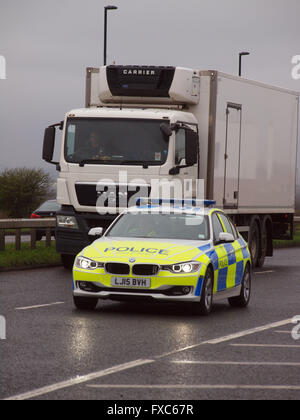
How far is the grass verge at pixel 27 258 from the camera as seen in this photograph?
2228 cm

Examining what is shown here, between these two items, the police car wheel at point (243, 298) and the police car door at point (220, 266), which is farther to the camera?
the police car wheel at point (243, 298)

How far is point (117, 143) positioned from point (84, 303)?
7.03 metres

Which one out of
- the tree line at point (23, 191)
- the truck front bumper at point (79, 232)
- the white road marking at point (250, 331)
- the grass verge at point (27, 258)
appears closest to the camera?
the white road marking at point (250, 331)

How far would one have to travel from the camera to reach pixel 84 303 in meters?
14.3

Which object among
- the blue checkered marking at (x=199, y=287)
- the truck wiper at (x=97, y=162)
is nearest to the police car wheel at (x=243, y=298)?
the blue checkered marking at (x=199, y=287)

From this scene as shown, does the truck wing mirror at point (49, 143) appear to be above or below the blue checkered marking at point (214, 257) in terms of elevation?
above

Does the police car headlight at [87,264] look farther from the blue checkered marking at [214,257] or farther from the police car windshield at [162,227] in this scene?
the blue checkered marking at [214,257]

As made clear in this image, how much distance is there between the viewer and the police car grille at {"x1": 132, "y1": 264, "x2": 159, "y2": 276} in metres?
13.7

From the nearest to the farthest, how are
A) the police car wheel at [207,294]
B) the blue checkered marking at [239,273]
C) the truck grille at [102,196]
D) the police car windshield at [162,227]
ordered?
the police car wheel at [207,294], the police car windshield at [162,227], the blue checkered marking at [239,273], the truck grille at [102,196]

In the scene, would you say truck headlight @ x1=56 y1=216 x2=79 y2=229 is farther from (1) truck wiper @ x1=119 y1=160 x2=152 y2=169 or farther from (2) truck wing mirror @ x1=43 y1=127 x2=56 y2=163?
(1) truck wiper @ x1=119 y1=160 x2=152 y2=169

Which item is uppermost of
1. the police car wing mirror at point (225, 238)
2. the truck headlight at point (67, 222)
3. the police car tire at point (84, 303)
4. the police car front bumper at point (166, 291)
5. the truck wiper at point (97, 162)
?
the truck wiper at point (97, 162)

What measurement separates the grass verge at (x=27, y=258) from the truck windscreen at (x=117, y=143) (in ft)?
8.73

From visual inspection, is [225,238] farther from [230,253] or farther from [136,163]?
[136,163]

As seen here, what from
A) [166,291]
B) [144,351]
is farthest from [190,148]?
[144,351]
